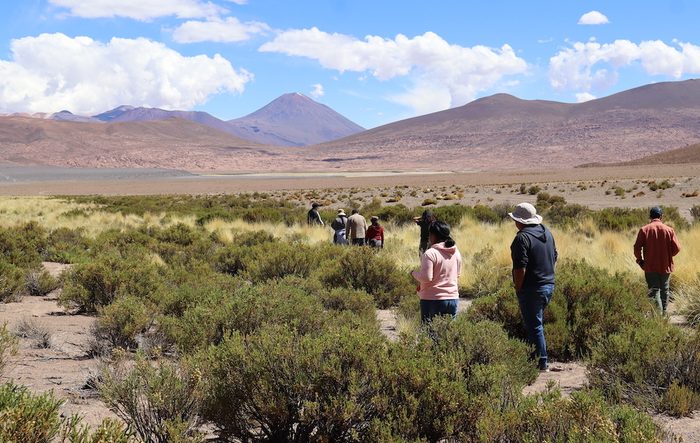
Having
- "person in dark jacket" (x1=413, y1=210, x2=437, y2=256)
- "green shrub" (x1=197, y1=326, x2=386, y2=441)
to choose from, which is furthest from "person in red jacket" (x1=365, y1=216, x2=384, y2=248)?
"green shrub" (x1=197, y1=326, x2=386, y2=441)

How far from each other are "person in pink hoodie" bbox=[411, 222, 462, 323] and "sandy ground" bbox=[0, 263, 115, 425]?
3042 mm

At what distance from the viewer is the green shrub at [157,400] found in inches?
163

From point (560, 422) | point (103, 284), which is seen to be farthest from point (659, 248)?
point (103, 284)

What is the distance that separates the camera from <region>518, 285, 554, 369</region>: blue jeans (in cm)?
631

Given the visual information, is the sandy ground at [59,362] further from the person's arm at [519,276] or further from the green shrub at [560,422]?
the person's arm at [519,276]

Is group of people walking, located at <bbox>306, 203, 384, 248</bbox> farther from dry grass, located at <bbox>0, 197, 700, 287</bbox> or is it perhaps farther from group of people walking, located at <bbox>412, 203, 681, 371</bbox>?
group of people walking, located at <bbox>412, 203, 681, 371</bbox>

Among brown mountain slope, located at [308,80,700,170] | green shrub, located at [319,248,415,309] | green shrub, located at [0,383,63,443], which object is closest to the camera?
green shrub, located at [0,383,63,443]

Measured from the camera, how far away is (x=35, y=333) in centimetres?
753

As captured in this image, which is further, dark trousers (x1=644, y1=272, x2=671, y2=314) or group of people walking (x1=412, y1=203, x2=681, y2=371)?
dark trousers (x1=644, y1=272, x2=671, y2=314)

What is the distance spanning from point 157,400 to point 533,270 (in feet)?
Answer: 12.1

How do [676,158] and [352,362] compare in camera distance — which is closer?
[352,362]

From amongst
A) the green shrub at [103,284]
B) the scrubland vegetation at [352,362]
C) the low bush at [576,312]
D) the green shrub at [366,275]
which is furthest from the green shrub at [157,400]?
the green shrub at [366,275]

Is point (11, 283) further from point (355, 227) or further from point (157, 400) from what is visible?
point (157, 400)

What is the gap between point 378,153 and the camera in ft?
608
